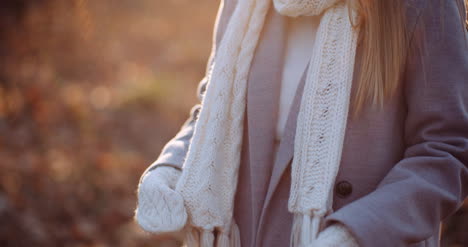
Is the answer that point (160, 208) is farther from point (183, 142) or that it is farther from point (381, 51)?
point (381, 51)

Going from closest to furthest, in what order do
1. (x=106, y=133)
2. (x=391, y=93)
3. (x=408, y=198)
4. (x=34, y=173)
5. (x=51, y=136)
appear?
1. (x=408, y=198)
2. (x=391, y=93)
3. (x=34, y=173)
4. (x=51, y=136)
5. (x=106, y=133)

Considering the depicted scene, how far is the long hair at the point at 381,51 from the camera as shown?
1.18 metres

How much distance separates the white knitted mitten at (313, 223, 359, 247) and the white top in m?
0.38

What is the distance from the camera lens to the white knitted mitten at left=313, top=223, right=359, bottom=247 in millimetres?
1058

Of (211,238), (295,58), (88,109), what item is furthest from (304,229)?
(88,109)

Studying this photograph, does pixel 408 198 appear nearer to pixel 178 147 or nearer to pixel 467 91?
pixel 467 91

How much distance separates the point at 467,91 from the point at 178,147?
922mm

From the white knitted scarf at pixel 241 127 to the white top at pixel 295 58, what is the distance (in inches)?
3.4

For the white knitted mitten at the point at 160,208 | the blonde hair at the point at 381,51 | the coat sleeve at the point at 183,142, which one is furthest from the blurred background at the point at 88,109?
Answer: the blonde hair at the point at 381,51

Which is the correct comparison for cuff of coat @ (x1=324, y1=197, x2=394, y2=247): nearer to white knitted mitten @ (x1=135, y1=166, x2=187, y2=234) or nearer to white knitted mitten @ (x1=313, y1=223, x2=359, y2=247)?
white knitted mitten @ (x1=313, y1=223, x2=359, y2=247)

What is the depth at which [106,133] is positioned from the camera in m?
4.71

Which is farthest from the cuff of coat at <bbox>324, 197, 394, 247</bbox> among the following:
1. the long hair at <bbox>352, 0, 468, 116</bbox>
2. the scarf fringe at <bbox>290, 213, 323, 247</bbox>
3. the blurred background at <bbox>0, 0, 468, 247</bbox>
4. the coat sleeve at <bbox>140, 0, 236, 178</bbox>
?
the blurred background at <bbox>0, 0, 468, 247</bbox>

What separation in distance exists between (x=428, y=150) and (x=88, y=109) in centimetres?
448

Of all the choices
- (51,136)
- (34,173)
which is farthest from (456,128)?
(51,136)
